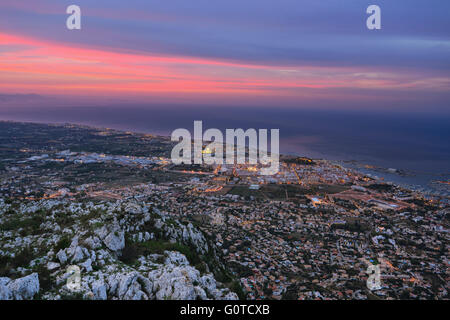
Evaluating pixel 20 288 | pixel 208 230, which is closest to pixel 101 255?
pixel 20 288

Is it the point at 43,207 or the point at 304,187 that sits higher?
the point at 43,207

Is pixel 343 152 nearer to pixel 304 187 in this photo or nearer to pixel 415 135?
pixel 304 187

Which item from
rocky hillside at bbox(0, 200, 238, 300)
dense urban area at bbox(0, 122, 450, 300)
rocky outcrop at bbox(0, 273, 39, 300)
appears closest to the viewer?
rocky outcrop at bbox(0, 273, 39, 300)

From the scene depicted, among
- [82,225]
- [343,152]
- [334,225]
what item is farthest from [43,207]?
[343,152]

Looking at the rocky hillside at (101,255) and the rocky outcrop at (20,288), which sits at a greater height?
the rocky outcrop at (20,288)

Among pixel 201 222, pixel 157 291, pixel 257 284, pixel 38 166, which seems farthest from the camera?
pixel 38 166

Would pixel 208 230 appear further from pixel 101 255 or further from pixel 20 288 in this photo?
pixel 20 288

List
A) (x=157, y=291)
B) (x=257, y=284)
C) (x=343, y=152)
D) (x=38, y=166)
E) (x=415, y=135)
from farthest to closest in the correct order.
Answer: (x=415, y=135), (x=343, y=152), (x=38, y=166), (x=257, y=284), (x=157, y=291)

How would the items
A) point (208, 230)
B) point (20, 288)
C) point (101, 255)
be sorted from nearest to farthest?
point (20, 288), point (101, 255), point (208, 230)
